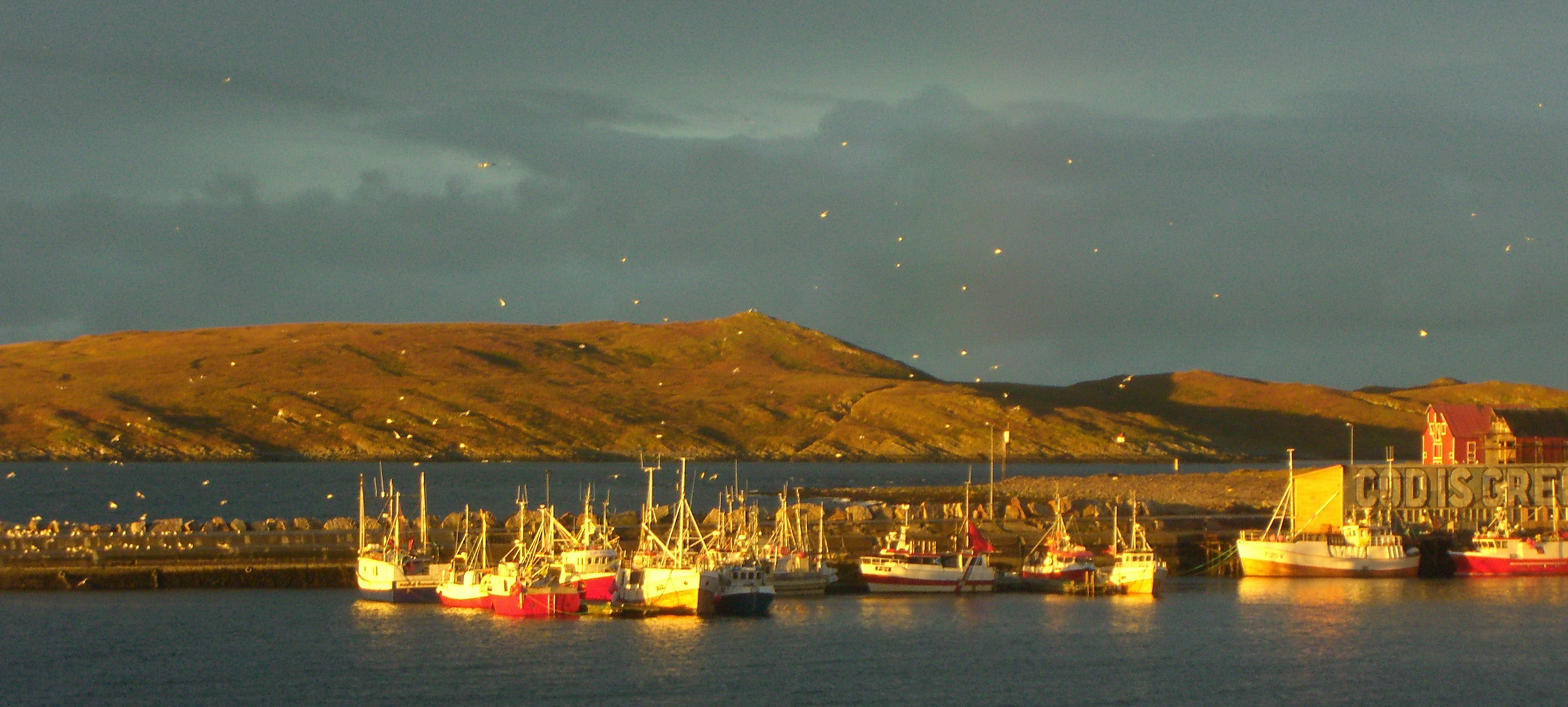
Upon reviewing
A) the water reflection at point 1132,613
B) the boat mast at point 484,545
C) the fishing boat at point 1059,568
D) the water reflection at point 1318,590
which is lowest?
the water reflection at point 1318,590

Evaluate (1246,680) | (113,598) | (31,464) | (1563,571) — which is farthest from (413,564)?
(31,464)

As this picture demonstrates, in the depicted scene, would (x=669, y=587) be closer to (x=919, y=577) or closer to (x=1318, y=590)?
(x=919, y=577)

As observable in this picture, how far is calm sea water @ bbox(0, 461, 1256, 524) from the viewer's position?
96188 mm

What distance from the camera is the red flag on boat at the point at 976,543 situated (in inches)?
2301

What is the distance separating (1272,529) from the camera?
7100cm

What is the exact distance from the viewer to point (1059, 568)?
190 feet

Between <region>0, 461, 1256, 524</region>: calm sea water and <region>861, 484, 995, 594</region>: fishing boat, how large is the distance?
1364 inches

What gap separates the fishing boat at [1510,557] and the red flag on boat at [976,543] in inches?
780

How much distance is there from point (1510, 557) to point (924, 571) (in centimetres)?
2580

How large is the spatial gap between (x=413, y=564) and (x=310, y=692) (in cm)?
1674

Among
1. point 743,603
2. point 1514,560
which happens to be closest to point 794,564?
point 743,603

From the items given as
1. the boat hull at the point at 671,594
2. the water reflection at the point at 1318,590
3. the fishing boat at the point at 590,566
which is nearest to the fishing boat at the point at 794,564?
the boat hull at the point at 671,594

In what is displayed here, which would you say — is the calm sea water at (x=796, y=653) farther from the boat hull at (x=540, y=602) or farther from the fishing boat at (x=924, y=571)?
the fishing boat at (x=924, y=571)

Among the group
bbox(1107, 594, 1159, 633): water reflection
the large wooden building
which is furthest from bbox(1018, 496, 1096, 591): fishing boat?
the large wooden building
